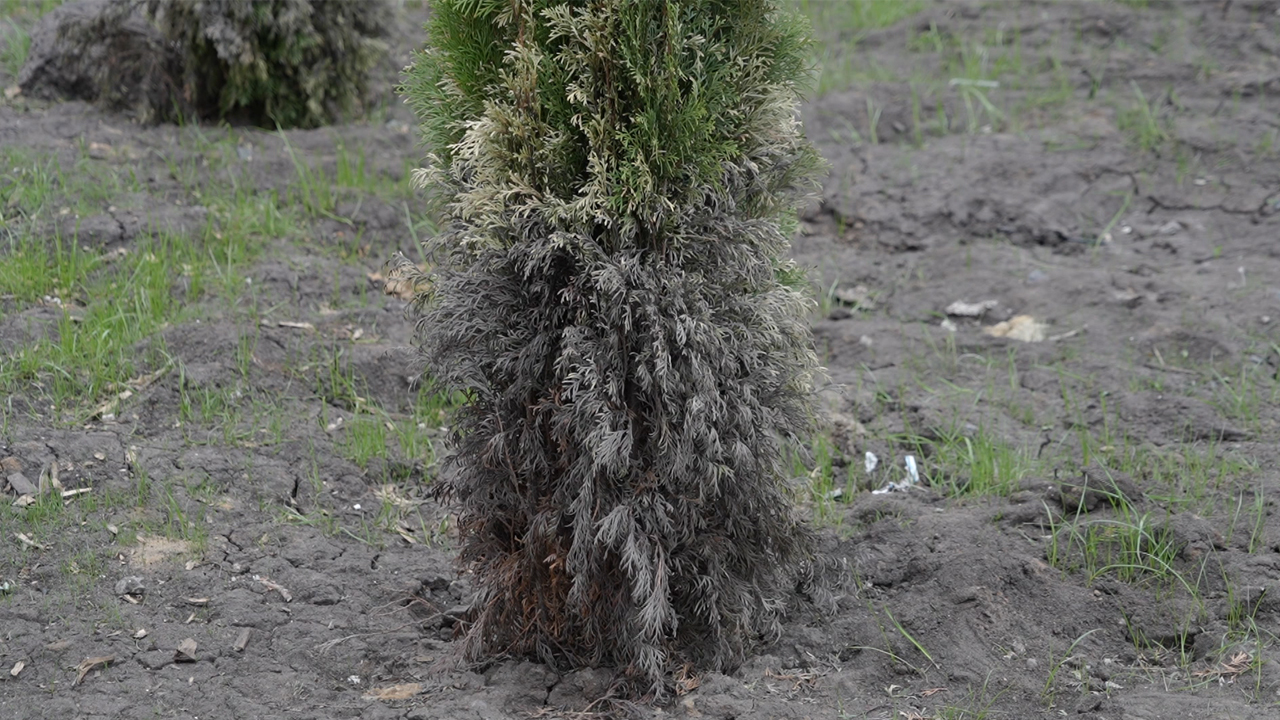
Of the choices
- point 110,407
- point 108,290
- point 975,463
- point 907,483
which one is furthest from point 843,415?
point 108,290

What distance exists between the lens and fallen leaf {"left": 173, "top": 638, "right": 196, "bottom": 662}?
3.65 m

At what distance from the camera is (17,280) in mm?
5270

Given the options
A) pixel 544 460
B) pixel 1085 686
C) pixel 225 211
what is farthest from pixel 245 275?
→ pixel 1085 686

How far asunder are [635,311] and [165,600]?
201 cm

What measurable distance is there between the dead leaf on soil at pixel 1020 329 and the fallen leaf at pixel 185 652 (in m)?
4.22

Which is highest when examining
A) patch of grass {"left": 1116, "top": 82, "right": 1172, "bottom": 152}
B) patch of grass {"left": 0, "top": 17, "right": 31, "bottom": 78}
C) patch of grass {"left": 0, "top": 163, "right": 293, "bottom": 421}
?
patch of grass {"left": 0, "top": 17, "right": 31, "bottom": 78}

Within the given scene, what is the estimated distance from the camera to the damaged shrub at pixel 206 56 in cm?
674

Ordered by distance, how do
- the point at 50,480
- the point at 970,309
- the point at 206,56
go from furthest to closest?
the point at 206,56
the point at 970,309
the point at 50,480

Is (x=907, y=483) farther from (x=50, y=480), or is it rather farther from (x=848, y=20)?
(x=848, y=20)

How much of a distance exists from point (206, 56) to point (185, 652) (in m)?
4.44

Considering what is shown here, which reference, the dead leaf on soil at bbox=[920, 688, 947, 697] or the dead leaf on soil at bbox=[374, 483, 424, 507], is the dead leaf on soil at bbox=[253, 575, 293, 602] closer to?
the dead leaf on soil at bbox=[374, 483, 424, 507]

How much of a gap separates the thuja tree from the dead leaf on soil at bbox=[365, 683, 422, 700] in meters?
0.21

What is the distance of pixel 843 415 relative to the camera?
532 cm

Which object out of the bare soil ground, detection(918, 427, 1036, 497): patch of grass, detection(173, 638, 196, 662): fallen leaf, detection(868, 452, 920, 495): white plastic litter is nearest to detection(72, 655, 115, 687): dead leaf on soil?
the bare soil ground
